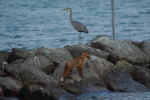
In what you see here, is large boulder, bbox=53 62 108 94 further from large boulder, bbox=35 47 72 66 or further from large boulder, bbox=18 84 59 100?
large boulder, bbox=18 84 59 100

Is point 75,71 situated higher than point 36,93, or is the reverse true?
point 75,71

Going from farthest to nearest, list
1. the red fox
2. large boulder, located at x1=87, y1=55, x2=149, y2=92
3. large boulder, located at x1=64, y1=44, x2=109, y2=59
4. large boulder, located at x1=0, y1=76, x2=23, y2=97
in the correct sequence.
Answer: large boulder, located at x1=64, y1=44, x2=109, y2=59 → large boulder, located at x1=87, y1=55, x2=149, y2=92 → the red fox → large boulder, located at x1=0, y1=76, x2=23, y2=97

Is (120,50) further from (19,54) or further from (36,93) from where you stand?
(36,93)

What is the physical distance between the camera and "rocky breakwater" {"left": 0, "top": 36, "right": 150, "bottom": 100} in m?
7.80

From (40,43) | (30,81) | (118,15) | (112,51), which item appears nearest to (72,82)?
(30,81)

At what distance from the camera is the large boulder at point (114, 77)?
8.83m

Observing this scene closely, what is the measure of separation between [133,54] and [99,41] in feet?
4.34

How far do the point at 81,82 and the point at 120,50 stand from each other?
2.62 metres

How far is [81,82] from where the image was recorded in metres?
8.45

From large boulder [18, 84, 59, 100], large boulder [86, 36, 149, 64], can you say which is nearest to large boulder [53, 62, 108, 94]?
large boulder [18, 84, 59, 100]

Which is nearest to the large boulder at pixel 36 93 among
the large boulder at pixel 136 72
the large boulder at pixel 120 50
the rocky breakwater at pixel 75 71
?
the rocky breakwater at pixel 75 71

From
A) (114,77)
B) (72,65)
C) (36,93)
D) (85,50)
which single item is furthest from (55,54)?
(36,93)

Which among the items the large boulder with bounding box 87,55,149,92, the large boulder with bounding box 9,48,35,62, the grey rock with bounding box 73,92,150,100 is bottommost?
the grey rock with bounding box 73,92,150,100

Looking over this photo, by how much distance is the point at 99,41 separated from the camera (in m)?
10.7
